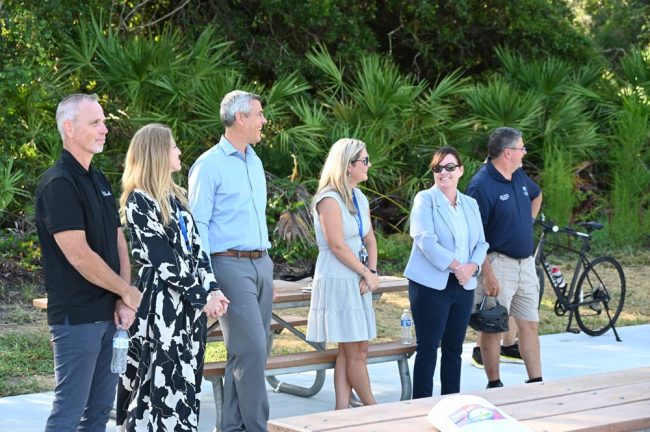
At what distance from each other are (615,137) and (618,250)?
1903mm

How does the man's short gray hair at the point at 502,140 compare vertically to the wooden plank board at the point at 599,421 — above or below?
above

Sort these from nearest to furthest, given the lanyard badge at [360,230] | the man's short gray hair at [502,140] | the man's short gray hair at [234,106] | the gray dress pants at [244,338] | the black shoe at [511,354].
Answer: the gray dress pants at [244,338]
the man's short gray hair at [234,106]
the lanyard badge at [360,230]
the man's short gray hair at [502,140]
the black shoe at [511,354]

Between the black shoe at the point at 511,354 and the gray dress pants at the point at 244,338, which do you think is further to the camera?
the black shoe at the point at 511,354

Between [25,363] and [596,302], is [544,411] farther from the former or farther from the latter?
[596,302]

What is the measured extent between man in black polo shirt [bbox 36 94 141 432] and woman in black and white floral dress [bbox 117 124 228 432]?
37cm

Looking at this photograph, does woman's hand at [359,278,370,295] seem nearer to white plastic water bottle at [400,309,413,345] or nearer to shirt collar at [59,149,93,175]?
white plastic water bottle at [400,309,413,345]

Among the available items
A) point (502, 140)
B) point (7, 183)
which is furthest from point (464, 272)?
point (7, 183)

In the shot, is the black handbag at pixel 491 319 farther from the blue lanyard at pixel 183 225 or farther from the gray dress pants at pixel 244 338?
the blue lanyard at pixel 183 225

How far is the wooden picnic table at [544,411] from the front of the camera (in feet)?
14.4

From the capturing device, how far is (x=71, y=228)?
16.3ft

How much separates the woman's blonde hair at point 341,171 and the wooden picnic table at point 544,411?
75.3 inches

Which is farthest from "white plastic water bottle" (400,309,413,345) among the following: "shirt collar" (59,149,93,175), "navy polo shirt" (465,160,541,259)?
"shirt collar" (59,149,93,175)

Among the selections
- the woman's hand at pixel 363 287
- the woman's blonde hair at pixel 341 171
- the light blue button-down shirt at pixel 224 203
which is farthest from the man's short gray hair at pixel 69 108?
the woman's hand at pixel 363 287

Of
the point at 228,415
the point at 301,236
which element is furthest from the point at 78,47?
the point at 228,415
